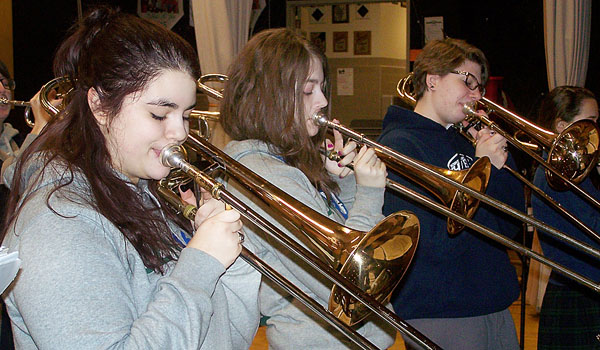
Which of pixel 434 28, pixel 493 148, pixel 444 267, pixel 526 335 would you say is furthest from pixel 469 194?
pixel 434 28

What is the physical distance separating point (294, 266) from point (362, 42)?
502cm

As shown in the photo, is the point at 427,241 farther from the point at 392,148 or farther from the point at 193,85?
the point at 193,85

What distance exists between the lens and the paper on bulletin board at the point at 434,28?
203 inches

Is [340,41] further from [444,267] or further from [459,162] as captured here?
[444,267]

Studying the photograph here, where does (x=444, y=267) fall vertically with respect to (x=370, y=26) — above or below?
below

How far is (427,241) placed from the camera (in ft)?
6.24

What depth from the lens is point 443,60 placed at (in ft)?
7.58

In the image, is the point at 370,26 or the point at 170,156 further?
the point at 370,26

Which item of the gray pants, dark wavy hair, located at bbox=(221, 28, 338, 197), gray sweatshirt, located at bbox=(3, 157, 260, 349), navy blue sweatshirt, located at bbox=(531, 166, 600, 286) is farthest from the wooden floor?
gray sweatshirt, located at bbox=(3, 157, 260, 349)

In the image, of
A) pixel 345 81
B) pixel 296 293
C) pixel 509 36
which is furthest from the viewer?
pixel 345 81

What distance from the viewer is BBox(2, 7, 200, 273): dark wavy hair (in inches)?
44.4

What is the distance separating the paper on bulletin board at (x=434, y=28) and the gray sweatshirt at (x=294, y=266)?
387cm

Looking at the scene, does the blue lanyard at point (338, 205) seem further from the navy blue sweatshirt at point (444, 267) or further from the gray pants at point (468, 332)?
the gray pants at point (468, 332)

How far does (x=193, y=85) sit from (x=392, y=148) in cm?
103
